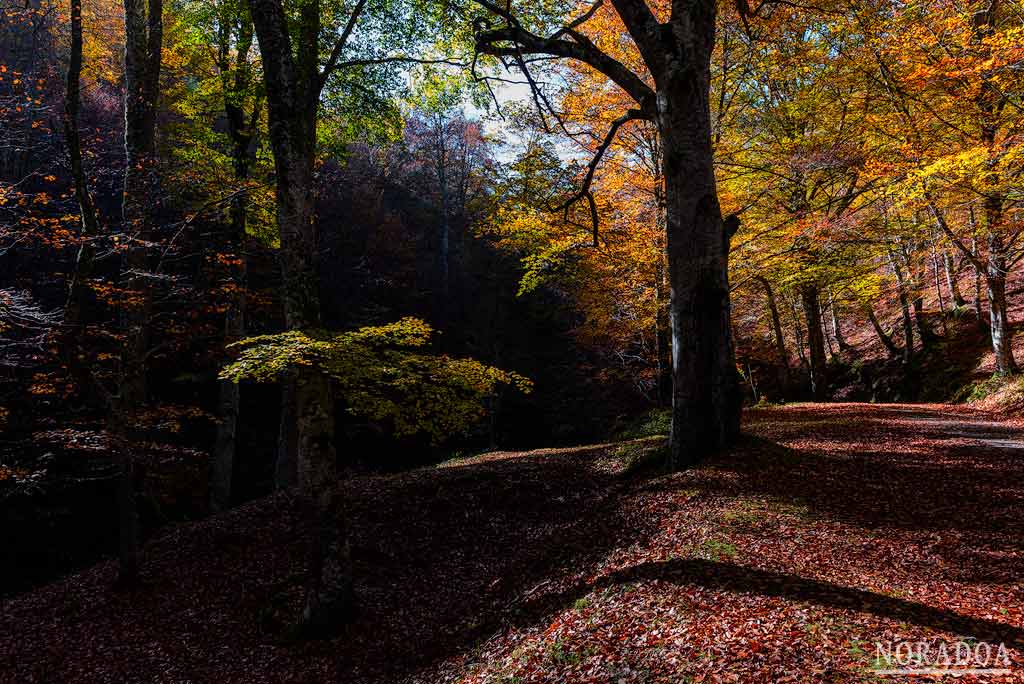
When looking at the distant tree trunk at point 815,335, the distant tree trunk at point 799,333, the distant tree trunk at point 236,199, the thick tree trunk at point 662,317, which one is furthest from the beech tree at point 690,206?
the distant tree trunk at point 799,333

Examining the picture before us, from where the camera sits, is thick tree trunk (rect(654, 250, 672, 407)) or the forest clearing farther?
thick tree trunk (rect(654, 250, 672, 407))

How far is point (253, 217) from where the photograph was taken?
12727 mm

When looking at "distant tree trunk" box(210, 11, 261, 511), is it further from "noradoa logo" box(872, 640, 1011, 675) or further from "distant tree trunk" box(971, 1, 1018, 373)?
"distant tree trunk" box(971, 1, 1018, 373)

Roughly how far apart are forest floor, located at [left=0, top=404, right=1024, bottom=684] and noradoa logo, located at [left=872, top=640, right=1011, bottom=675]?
52mm

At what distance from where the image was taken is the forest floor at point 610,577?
12.5 ft

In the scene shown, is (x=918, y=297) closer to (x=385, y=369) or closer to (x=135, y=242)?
(x=385, y=369)

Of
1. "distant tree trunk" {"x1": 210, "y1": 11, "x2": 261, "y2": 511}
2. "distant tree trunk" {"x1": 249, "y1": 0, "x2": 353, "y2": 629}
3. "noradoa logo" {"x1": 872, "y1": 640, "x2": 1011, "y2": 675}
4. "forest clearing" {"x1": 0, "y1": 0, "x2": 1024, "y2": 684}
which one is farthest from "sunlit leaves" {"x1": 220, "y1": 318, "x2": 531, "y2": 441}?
"distant tree trunk" {"x1": 210, "y1": 11, "x2": 261, "y2": 511}

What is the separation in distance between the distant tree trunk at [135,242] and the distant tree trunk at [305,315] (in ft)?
6.38

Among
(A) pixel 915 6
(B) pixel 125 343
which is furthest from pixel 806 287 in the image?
(B) pixel 125 343

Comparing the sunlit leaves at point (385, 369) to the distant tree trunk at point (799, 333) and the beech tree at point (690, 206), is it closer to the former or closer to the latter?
the beech tree at point (690, 206)

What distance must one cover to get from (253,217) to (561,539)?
33.2 feet

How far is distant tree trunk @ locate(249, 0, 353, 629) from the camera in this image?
20.7 ft

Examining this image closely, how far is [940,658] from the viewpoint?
10.3 feet

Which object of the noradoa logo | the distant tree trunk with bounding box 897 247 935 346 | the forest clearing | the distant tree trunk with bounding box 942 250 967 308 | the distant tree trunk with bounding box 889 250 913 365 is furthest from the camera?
the distant tree trunk with bounding box 942 250 967 308
